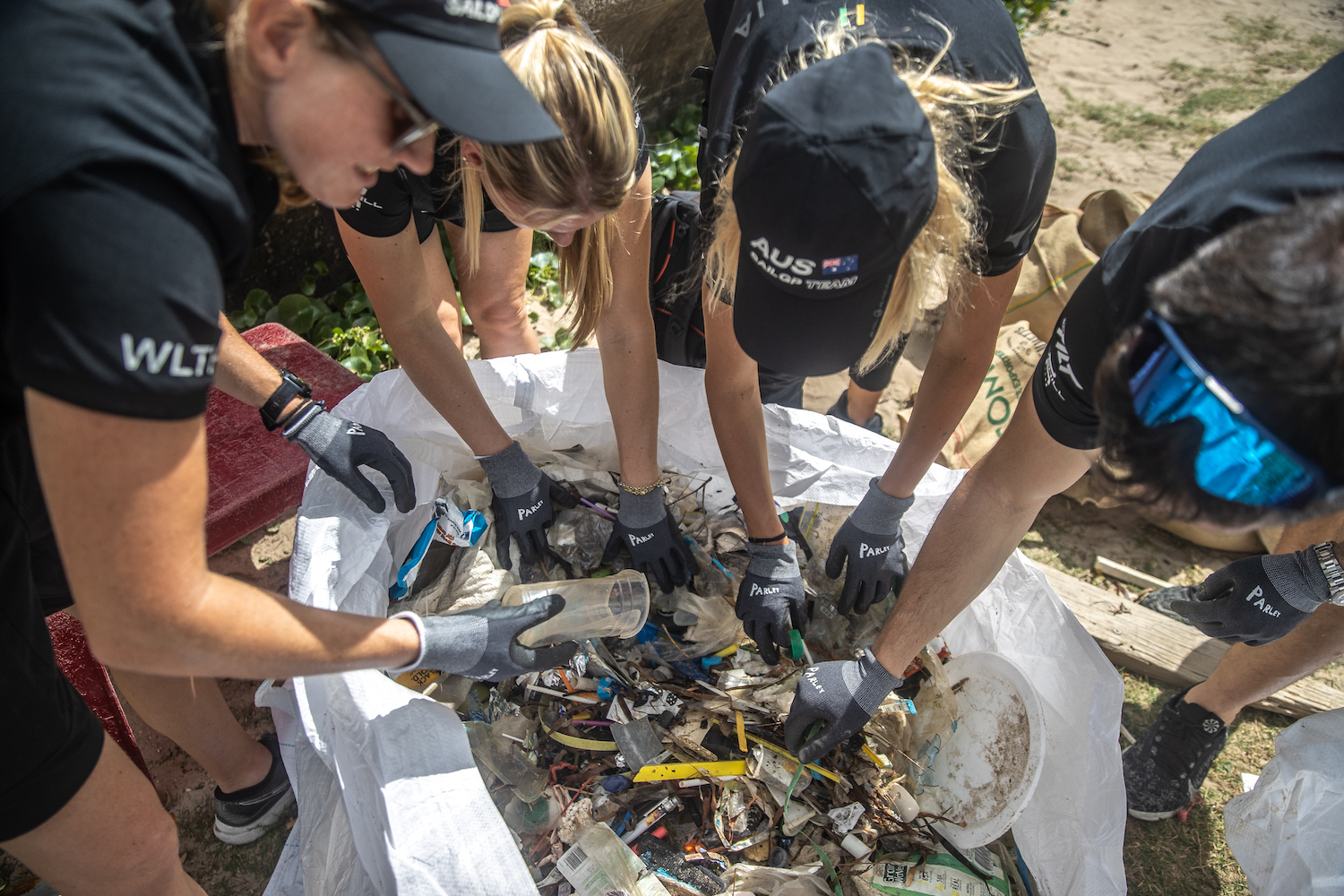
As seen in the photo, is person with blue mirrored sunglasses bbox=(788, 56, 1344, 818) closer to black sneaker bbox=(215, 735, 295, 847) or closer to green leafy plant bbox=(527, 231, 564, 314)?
black sneaker bbox=(215, 735, 295, 847)

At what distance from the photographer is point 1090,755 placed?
4.94 ft

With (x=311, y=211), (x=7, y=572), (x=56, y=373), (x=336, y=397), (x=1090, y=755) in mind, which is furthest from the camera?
(x=311, y=211)

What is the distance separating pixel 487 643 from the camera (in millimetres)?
1333

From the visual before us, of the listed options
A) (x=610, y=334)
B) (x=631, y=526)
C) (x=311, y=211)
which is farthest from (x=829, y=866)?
(x=311, y=211)

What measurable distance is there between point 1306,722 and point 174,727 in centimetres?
232

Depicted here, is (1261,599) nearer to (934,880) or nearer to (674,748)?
(934,880)

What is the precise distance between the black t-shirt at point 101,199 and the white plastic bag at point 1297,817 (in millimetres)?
1976

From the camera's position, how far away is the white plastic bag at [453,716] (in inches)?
49.3

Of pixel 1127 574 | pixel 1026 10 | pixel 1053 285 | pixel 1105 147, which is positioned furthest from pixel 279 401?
pixel 1026 10

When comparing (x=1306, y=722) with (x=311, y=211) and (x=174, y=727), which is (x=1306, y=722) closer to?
(x=174, y=727)

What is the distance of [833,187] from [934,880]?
1.35m

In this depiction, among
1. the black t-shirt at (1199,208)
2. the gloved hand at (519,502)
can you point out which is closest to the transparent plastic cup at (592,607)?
the gloved hand at (519,502)

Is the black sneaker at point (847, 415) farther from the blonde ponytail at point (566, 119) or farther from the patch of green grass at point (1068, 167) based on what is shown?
the patch of green grass at point (1068, 167)

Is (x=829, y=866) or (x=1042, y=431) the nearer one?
(x=1042, y=431)
